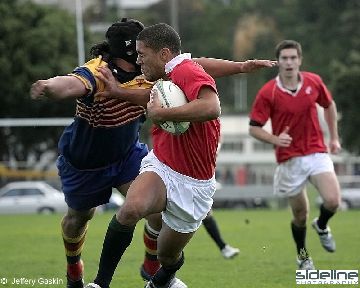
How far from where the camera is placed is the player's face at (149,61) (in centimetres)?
795

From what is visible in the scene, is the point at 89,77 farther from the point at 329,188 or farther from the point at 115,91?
the point at 329,188

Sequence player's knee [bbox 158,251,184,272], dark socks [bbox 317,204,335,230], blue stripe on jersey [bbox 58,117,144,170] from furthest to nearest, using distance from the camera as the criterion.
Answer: dark socks [bbox 317,204,335,230] < blue stripe on jersey [bbox 58,117,144,170] < player's knee [bbox 158,251,184,272]

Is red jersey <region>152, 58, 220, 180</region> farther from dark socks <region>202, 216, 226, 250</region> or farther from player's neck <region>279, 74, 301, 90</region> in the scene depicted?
dark socks <region>202, 216, 226, 250</region>

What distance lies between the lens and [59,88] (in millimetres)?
7625

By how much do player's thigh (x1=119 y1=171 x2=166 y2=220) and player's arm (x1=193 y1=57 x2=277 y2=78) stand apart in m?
1.22

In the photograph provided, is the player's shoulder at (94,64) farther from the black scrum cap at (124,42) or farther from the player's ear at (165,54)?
the player's ear at (165,54)

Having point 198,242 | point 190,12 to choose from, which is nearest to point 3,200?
point 198,242

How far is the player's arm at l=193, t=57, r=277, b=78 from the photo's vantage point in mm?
8438

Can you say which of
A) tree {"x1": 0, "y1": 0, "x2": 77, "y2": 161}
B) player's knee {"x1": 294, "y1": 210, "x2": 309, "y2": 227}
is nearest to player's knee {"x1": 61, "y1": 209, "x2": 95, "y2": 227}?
player's knee {"x1": 294, "y1": 210, "x2": 309, "y2": 227}

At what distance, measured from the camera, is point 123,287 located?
32.6ft

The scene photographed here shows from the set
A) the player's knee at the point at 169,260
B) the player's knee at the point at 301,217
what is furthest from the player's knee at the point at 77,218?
the player's knee at the point at 301,217

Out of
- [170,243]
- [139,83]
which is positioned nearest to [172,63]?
[139,83]

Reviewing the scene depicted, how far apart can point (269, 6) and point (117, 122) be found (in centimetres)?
8563

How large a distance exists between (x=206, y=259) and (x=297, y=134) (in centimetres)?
251
